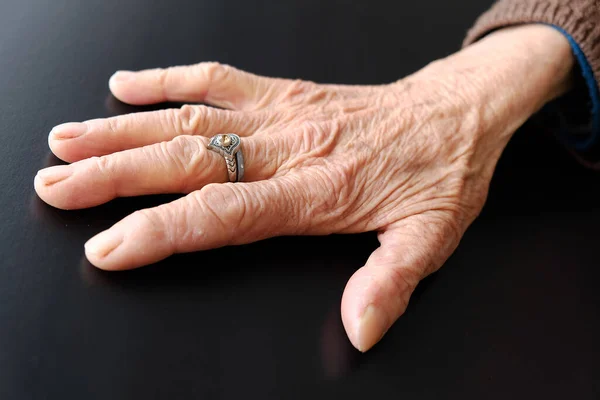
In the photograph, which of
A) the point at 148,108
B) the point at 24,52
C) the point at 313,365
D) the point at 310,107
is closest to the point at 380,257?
the point at 313,365

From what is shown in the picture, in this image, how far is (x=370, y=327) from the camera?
2.22 ft

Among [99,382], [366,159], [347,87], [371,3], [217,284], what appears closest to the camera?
[99,382]

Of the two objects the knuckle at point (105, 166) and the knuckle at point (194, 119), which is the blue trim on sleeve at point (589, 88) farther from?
the knuckle at point (105, 166)

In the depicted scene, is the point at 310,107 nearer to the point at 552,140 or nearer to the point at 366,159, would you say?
the point at 366,159

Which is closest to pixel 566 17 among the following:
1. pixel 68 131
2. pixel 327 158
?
pixel 327 158

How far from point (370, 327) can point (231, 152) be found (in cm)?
32

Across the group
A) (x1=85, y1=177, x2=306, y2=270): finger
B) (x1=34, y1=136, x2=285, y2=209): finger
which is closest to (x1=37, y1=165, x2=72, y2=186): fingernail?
(x1=34, y1=136, x2=285, y2=209): finger

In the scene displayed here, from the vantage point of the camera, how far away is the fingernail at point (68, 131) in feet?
2.53

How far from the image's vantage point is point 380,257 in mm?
763

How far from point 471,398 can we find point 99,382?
453 mm

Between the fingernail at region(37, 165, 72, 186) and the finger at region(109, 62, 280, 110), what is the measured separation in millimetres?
233

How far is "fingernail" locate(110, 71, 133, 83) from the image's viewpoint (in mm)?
905

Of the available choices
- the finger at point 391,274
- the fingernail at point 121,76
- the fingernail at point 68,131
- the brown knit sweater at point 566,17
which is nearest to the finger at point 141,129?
the fingernail at point 68,131

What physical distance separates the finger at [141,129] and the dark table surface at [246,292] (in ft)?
0.20
